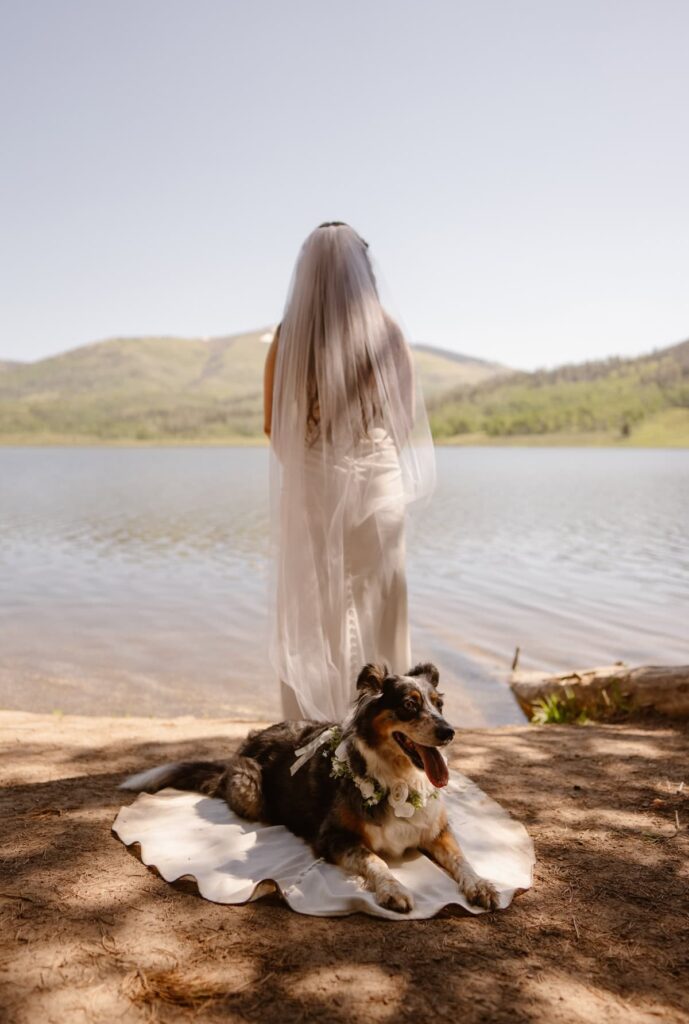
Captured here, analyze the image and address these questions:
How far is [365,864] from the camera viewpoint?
358 cm

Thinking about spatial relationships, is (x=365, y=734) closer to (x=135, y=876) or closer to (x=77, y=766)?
(x=135, y=876)

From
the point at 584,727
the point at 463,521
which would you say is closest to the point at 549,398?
the point at 463,521

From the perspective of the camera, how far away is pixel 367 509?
5559mm

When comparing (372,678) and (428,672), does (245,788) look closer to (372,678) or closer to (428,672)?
(372,678)

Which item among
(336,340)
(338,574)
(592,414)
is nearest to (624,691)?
(338,574)

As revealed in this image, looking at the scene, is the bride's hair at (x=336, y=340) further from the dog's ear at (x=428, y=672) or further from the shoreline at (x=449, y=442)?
the shoreline at (x=449, y=442)

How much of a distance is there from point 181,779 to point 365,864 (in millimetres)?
1721

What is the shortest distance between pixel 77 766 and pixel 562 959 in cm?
372

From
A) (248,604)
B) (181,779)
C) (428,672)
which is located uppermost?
(428,672)

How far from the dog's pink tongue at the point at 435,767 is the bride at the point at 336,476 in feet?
6.68

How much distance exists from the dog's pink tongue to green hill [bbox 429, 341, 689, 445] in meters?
141

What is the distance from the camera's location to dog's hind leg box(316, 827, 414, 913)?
3.36 m

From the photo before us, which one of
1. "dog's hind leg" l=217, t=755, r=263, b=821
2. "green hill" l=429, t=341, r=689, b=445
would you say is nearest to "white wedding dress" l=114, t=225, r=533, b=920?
"dog's hind leg" l=217, t=755, r=263, b=821

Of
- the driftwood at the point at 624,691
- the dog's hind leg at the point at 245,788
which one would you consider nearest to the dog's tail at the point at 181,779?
the dog's hind leg at the point at 245,788
